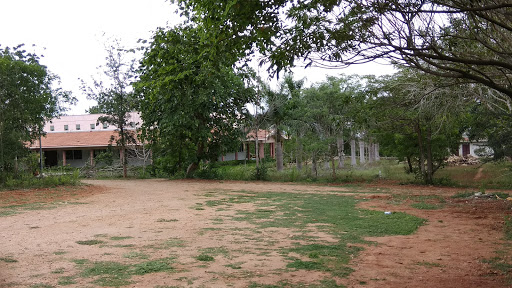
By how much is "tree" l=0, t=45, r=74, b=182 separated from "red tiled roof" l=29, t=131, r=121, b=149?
1600 centimetres

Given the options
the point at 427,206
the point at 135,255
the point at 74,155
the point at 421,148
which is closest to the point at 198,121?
the point at 421,148

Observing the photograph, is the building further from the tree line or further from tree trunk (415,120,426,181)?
tree trunk (415,120,426,181)

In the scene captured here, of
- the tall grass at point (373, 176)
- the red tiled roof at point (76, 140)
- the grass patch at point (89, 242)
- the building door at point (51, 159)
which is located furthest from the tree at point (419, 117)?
the building door at point (51, 159)

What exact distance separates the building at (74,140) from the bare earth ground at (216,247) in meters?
25.6

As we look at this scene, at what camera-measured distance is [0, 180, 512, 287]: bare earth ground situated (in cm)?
577

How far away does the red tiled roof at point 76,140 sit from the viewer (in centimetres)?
3822

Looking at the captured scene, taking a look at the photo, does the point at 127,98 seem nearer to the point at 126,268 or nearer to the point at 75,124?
the point at 75,124

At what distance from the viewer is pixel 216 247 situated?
25.4 feet

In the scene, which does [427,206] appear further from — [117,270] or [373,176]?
[373,176]

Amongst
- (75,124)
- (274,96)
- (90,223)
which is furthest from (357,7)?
(75,124)

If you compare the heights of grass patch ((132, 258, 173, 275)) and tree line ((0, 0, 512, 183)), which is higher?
tree line ((0, 0, 512, 183))

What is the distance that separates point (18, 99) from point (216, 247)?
16.1m

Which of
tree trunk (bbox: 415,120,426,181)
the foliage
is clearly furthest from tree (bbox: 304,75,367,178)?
the foliage

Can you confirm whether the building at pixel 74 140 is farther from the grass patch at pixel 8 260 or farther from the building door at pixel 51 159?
the grass patch at pixel 8 260
